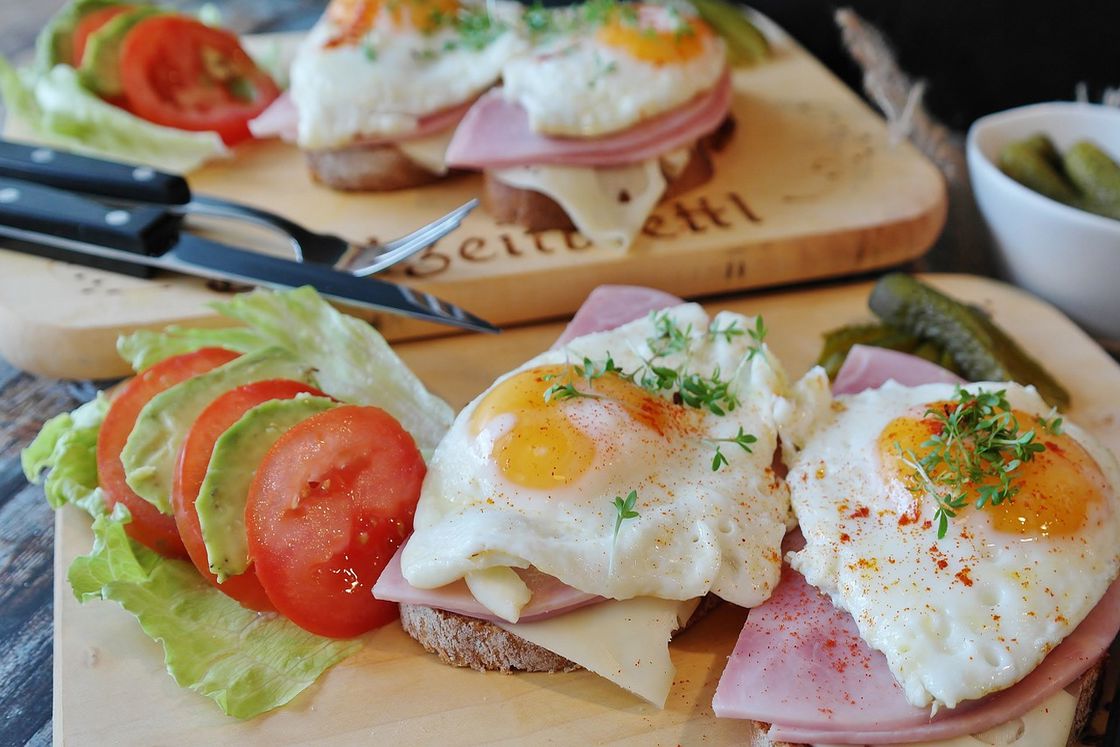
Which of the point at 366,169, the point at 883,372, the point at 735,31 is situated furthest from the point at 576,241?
the point at 735,31

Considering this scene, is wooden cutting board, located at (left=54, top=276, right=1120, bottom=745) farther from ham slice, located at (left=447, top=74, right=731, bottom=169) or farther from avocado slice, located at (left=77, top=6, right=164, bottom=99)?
avocado slice, located at (left=77, top=6, right=164, bottom=99)

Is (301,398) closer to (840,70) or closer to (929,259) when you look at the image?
(929,259)

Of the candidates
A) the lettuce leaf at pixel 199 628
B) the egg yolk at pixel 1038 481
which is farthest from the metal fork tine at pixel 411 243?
the egg yolk at pixel 1038 481

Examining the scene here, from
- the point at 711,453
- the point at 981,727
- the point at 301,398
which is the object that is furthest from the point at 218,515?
the point at 981,727

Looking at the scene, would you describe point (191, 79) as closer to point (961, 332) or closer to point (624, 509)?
point (624, 509)

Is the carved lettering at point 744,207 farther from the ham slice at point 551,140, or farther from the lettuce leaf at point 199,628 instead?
the lettuce leaf at point 199,628

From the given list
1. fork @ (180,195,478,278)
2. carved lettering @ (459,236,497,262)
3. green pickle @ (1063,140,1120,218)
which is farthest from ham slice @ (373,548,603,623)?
green pickle @ (1063,140,1120,218)
